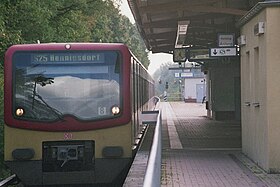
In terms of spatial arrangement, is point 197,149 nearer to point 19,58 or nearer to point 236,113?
point 19,58

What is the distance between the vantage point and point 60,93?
429 inches

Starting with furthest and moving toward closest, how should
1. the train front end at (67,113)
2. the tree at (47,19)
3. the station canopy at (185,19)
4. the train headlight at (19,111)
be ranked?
the tree at (47,19)
the station canopy at (185,19)
the train headlight at (19,111)
the train front end at (67,113)

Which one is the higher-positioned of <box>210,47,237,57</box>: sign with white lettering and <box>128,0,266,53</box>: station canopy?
<box>128,0,266,53</box>: station canopy

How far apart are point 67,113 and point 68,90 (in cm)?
41

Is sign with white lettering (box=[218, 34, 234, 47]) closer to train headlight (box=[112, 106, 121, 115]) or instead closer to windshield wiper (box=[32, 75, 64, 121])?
train headlight (box=[112, 106, 121, 115])

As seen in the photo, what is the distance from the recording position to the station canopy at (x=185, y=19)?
1675 cm

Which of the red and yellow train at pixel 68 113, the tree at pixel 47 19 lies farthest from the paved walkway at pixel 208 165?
the tree at pixel 47 19

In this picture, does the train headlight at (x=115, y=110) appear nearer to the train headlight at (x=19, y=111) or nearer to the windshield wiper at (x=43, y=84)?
the windshield wiper at (x=43, y=84)

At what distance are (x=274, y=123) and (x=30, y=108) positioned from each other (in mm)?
4589

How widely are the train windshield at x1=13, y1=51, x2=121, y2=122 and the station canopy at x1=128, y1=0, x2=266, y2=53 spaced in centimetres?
429

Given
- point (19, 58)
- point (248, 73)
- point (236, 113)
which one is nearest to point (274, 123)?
point (248, 73)

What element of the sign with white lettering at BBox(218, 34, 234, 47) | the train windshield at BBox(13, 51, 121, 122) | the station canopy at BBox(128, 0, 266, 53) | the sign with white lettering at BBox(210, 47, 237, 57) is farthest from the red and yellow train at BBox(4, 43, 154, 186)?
the sign with white lettering at BBox(218, 34, 234, 47)

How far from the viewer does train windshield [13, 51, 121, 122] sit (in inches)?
427

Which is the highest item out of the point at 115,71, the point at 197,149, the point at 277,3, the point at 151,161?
the point at 277,3
